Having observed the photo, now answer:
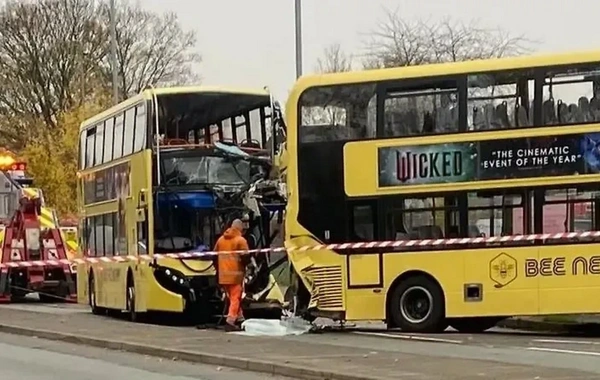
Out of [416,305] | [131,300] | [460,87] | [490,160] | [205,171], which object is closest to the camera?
[490,160]

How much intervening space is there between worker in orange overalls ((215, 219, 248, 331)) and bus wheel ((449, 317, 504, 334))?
11.6 ft

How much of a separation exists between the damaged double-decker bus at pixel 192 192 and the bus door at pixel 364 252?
235 centimetres

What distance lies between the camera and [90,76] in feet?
200

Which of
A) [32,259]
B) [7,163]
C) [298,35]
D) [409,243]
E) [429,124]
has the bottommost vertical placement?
[32,259]

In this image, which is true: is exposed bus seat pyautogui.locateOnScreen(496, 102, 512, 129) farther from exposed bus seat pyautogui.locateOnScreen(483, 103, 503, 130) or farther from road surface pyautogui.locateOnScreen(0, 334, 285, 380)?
road surface pyautogui.locateOnScreen(0, 334, 285, 380)

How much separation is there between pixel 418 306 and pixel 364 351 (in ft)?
11.2

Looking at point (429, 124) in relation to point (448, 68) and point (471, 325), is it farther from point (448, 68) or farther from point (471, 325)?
point (471, 325)

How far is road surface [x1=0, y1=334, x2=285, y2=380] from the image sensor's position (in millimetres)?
16703

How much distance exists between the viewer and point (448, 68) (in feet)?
69.4

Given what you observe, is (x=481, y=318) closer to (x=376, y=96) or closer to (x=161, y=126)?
(x=376, y=96)

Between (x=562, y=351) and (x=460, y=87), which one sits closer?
(x=562, y=351)

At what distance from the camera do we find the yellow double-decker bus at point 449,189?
2036cm

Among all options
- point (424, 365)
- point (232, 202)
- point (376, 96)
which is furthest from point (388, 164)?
point (424, 365)

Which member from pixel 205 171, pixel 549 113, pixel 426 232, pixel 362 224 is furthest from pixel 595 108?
Answer: pixel 205 171
